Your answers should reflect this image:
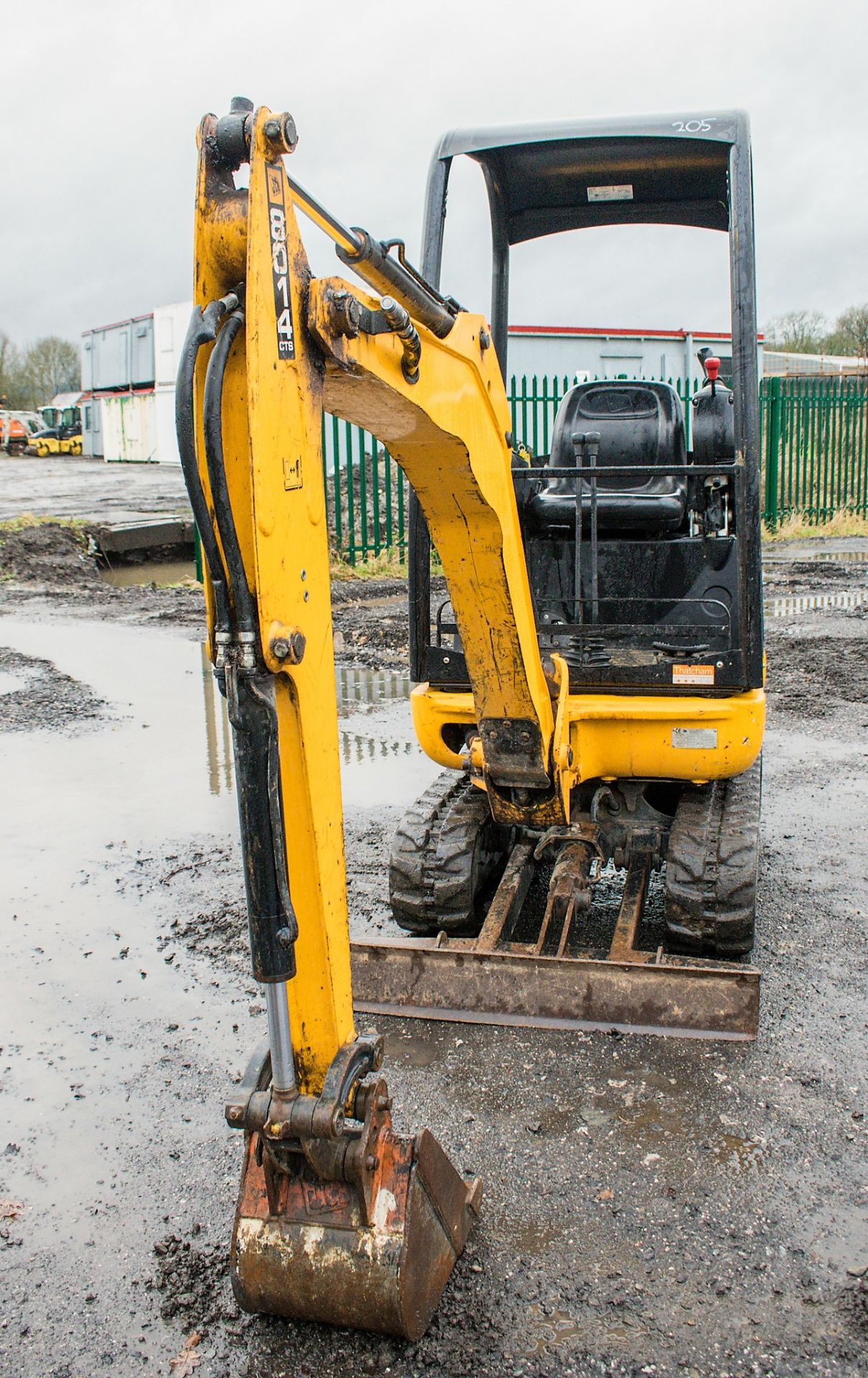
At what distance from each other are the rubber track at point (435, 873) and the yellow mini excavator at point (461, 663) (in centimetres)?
1

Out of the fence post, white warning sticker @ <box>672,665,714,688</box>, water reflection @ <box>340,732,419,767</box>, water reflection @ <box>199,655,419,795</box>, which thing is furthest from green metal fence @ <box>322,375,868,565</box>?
white warning sticker @ <box>672,665,714,688</box>

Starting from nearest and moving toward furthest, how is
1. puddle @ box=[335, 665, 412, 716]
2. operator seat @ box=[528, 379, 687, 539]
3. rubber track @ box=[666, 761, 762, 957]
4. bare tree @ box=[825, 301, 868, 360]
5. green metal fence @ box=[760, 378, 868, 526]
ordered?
rubber track @ box=[666, 761, 762, 957] → operator seat @ box=[528, 379, 687, 539] → puddle @ box=[335, 665, 412, 716] → green metal fence @ box=[760, 378, 868, 526] → bare tree @ box=[825, 301, 868, 360]

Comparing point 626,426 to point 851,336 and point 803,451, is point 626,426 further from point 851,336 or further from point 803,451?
point 851,336

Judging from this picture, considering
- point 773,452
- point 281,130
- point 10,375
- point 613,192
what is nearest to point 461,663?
point 613,192

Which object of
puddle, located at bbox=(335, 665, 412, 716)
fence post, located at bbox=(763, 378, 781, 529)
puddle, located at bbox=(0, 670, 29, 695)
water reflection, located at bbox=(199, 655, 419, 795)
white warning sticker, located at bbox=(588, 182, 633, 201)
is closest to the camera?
white warning sticker, located at bbox=(588, 182, 633, 201)

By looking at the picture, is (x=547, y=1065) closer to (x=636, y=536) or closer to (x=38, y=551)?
(x=636, y=536)

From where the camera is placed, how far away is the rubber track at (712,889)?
415 centimetres

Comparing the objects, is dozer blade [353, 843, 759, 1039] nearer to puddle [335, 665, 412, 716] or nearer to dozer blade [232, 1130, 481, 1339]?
dozer blade [232, 1130, 481, 1339]

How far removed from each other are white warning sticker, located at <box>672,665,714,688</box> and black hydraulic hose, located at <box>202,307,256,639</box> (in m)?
2.42

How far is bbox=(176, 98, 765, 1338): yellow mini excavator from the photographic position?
2.25 meters

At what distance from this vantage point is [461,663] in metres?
4.59

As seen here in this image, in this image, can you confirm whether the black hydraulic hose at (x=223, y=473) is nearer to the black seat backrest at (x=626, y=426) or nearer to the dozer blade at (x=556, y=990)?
the dozer blade at (x=556, y=990)

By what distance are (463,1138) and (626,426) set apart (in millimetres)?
3096

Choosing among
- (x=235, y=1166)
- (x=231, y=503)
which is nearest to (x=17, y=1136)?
(x=235, y=1166)
